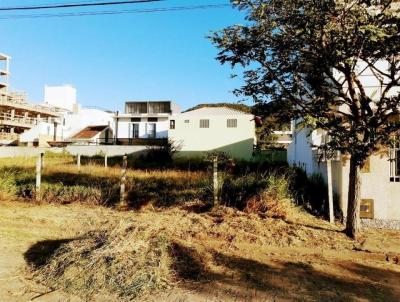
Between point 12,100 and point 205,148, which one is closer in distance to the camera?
point 205,148

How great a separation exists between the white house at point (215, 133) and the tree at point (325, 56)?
2287 centimetres

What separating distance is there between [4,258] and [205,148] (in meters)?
25.6

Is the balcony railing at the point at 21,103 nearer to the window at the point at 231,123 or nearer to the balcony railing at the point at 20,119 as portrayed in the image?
the balcony railing at the point at 20,119

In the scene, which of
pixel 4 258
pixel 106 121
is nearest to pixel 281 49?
pixel 4 258

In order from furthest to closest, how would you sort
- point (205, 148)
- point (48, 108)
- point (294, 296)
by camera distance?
point (48, 108) → point (205, 148) → point (294, 296)

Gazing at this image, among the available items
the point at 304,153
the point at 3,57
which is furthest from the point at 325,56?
the point at 3,57

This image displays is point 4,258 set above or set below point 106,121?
below

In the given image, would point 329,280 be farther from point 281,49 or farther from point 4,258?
point 4,258

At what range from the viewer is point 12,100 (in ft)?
192

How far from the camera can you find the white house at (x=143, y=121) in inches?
1704

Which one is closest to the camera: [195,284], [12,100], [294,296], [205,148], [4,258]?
[294,296]

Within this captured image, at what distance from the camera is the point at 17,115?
6078 centimetres

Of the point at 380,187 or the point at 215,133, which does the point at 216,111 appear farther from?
the point at 380,187

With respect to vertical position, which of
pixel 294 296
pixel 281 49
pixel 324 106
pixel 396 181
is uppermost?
pixel 281 49
